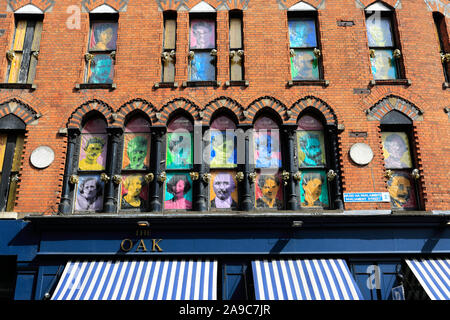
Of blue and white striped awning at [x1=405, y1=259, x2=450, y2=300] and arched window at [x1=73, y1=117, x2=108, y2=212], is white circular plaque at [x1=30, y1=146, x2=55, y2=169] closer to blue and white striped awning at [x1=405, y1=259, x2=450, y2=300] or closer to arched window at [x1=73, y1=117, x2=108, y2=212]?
arched window at [x1=73, y1=117, x2=108, y2=212]

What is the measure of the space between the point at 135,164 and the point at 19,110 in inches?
134

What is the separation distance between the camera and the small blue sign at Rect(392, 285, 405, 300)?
8656mm

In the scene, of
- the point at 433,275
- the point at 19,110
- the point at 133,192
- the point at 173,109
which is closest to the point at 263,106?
the point at 173,109

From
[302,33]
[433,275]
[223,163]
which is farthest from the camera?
[302,33]

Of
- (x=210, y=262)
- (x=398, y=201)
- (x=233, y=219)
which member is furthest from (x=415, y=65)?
(x=210, y=262)

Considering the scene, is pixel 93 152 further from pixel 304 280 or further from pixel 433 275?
pixel 433 275

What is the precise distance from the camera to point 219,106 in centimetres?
1034

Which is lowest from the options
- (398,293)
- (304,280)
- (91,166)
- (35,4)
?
(398,293)

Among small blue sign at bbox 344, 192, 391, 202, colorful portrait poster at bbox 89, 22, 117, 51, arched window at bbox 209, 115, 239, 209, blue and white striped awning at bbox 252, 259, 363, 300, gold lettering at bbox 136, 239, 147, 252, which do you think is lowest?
blue and white striped awning at bbox 252, 259, 363, 300

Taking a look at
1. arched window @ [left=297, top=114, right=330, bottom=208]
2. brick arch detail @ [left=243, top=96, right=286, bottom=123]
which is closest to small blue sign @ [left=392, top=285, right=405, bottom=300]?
arched window @ [left=297, top=114, right=330, bottom=208]

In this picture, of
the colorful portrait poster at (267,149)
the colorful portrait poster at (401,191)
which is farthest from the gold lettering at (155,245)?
the colorful portrait poster at (401,191)

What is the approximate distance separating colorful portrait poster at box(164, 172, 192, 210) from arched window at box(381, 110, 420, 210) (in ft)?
16.3

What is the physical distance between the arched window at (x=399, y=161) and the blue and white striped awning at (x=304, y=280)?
2.45 m
